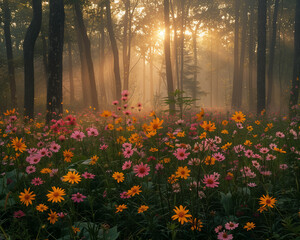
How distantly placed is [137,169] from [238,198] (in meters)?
0.95

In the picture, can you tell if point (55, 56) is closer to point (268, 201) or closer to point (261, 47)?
point (268, 201)

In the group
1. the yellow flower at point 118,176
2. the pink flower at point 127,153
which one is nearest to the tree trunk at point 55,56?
the pink flower at point 127,153

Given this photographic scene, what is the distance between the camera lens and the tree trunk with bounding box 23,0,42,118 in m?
9.15

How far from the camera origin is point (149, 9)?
936 inches

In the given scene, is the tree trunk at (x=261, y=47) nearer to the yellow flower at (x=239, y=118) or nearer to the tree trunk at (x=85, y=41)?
the tree trunk at (x=85, y=41)

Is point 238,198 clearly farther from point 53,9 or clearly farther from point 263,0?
point 263,0

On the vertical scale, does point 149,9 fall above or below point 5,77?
above

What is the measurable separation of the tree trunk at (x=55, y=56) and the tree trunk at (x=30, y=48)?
2.38 m

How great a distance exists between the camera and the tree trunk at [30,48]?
915 centimetres

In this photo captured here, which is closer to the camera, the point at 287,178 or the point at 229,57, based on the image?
the point at 287,178

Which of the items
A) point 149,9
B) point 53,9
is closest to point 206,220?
point 53,9

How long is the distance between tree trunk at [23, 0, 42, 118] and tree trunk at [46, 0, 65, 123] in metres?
2.38

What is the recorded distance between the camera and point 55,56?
290 inches

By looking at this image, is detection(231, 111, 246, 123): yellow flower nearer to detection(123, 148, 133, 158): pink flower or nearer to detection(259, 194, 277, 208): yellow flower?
detection(259, 194, 277, 208): yellow flower
